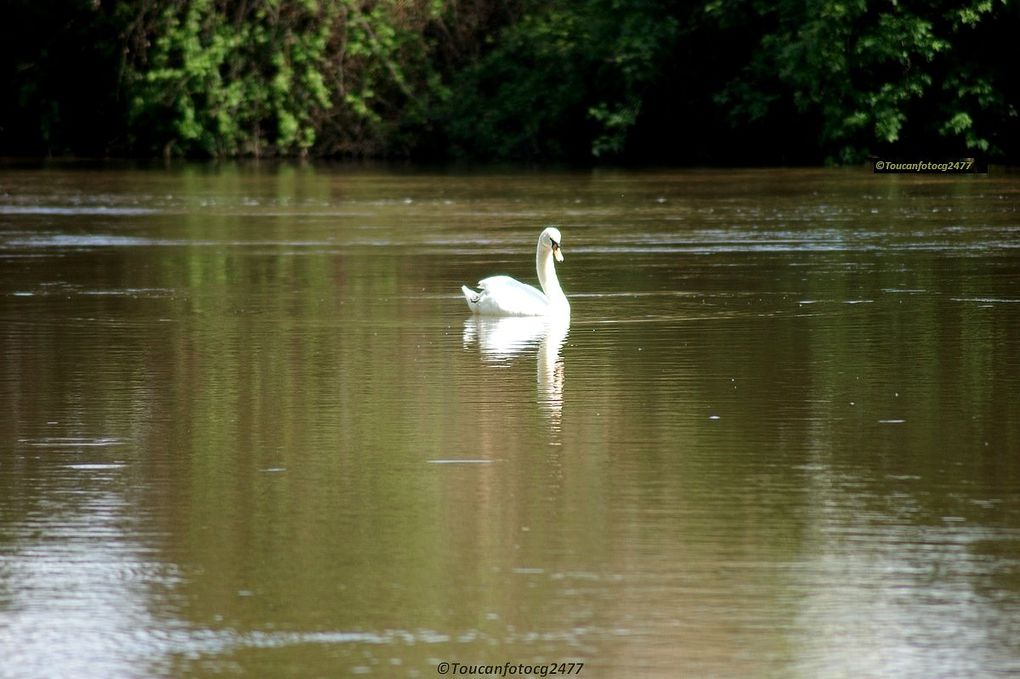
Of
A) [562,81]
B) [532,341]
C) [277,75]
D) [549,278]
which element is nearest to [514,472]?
[532,341]

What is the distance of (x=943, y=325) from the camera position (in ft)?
44.2

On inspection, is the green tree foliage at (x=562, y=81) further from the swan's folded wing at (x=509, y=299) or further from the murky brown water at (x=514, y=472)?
the swan's folded wing at (x=509, y=299)

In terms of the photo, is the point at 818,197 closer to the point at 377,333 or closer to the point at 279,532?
the point at 377,333

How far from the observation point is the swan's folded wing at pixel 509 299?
578 inches

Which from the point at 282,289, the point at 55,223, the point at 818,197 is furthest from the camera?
the point at 818,197

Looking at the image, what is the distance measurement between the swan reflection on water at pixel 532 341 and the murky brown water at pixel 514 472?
5 centimetres

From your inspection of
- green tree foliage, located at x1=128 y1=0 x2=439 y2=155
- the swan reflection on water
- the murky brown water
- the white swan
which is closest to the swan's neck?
the white swan

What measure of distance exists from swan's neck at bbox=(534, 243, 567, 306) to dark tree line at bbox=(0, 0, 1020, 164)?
23.2 metres

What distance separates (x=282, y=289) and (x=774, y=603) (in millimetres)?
11021

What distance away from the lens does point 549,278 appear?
48.7ft

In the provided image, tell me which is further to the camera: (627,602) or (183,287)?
(183,287)

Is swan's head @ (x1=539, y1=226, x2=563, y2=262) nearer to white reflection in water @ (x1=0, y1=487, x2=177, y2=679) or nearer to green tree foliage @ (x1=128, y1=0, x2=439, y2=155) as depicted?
white reflection in water @ (x1=0, y1=487, x2=177, y2=679)

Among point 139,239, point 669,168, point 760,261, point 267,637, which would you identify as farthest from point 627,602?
point 669,168

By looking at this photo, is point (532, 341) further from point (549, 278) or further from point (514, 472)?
point (514, 472)
